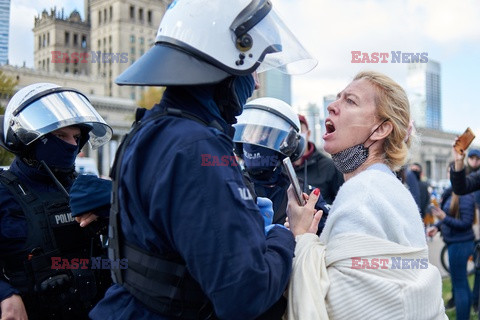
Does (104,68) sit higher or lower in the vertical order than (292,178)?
higher

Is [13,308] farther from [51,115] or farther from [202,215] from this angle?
[202,215]

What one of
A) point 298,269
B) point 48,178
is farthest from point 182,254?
point 48,178

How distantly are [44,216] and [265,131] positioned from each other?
5.45ft

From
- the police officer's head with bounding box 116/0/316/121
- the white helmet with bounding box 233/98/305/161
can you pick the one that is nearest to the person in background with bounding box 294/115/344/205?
the white helmet with bounding box 233/98/305/161

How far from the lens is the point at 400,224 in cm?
191

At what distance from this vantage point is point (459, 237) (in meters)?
6.29

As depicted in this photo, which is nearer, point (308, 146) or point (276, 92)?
point (308, 146)

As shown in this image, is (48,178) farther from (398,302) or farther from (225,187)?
(398,302)

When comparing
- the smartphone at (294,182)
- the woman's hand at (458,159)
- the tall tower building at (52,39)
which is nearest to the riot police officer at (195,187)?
the smartphone at (294,182)

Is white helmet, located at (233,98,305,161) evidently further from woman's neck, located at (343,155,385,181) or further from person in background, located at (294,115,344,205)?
woman's neck, located at (343,155,385,181)

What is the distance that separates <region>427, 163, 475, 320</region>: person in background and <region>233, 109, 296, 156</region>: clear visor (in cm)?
360

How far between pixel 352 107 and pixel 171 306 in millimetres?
1278

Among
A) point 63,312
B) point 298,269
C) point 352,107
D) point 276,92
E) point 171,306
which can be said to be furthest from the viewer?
point 276,92

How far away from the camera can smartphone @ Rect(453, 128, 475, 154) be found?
4578 millimetres
